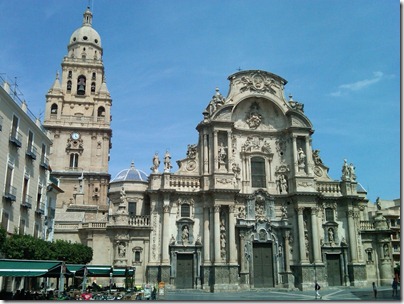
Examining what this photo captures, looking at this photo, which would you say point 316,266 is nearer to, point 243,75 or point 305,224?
point 305,224

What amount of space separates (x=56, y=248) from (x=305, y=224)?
22.0m

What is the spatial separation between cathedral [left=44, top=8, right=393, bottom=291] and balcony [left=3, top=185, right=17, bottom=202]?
1131 cm

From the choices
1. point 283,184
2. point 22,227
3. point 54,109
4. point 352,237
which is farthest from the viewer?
point 54,109

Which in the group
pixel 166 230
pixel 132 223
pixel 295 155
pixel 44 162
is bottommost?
pixel 166 230

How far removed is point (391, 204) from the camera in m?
78.2

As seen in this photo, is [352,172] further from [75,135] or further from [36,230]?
[75,135]

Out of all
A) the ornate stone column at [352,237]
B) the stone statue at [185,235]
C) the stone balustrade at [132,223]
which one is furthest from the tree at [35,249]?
the ornate stone column at [352,237]

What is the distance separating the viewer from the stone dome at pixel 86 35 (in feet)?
213

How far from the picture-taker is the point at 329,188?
137 feet

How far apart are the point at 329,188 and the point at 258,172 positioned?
23.3ft

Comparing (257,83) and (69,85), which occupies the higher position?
(69,85)

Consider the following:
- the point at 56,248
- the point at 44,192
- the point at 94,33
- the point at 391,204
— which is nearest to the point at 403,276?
the point at 56,248

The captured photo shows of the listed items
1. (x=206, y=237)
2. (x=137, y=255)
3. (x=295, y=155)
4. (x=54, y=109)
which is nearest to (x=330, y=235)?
(x=295, y=155)

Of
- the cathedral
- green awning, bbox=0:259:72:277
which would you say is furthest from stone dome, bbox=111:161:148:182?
green awning, bbox=0:259:72:277
